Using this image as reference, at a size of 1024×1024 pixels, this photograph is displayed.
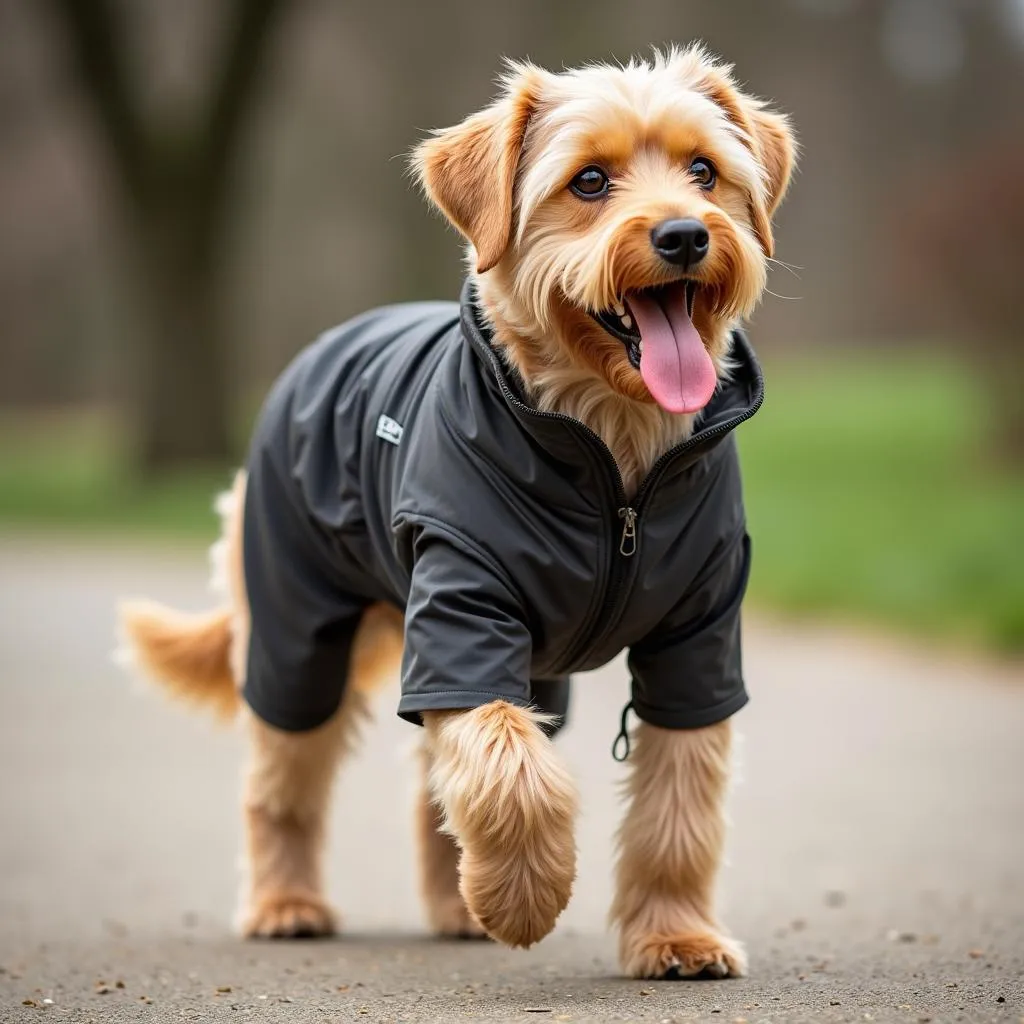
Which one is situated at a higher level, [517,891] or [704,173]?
[704,173]

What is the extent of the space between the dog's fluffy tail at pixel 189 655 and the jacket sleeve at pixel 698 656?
1.85 metres

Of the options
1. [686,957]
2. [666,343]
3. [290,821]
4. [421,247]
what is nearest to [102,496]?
[421,247]

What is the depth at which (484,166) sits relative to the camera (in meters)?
4.27

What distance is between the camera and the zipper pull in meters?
4.07

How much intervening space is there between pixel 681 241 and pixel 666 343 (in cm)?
28

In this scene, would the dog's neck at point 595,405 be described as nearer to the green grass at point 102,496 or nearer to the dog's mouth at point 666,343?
the dog's mouth at point 666,343

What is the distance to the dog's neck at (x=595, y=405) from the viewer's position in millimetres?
4199

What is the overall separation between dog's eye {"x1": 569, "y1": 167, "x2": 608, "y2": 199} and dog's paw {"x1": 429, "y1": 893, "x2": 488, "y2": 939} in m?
A: 2.23

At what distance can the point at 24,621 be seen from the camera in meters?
11.3

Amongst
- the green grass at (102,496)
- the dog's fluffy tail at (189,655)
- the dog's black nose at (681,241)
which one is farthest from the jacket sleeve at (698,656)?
the green grass at (102,496)

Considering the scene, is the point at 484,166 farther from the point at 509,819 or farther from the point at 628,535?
the point at 509,819

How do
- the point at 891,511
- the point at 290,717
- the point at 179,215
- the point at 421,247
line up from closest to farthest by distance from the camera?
the point at 290,717 → the point at 891,511 → the point at 179,215 → the point at 421,247

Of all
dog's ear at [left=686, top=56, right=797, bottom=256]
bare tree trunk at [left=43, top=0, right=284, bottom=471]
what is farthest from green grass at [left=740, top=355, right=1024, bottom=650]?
bare tree trunk at [left=43, top=0, right=284, bottom=471]

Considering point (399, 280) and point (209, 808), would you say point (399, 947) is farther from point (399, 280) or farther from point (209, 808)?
point (399, 280)
